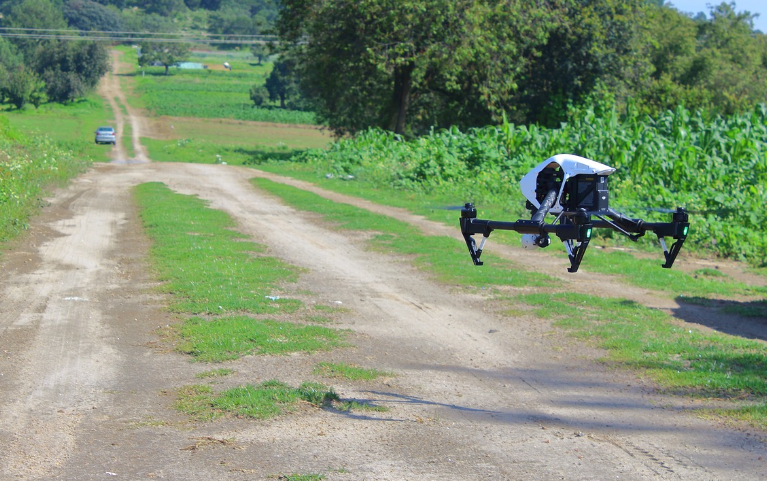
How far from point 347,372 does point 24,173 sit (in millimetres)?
15658

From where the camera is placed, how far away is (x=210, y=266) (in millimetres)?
12766

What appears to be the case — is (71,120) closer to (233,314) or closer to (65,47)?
(65,47)

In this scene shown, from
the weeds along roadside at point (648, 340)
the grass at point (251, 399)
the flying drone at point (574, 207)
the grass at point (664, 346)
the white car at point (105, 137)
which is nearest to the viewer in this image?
the flying drone at point (574, 207)

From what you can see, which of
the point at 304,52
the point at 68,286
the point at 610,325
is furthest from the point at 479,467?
the point at 304,52

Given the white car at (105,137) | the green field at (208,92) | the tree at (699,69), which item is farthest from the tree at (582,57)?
the green field at (208,92)

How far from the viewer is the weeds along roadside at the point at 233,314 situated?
23.6 feet

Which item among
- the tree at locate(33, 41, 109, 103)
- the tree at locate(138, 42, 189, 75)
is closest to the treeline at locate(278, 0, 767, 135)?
the tree at locate(33, 41, 109, 103)

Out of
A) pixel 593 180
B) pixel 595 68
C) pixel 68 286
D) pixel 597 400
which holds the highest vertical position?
pixel 595 68

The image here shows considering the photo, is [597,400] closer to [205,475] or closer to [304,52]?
[205,475]

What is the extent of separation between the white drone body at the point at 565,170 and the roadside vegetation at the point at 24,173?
1292 cm

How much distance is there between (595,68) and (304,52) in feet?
43.5

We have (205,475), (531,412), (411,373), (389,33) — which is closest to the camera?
(205,475)

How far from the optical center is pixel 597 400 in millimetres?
7484

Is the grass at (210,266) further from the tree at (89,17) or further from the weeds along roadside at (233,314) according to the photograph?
the tree at (89,17)
